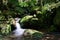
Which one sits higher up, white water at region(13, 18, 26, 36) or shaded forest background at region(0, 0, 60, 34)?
shaded forest background at region(0, 0, 60, 34)

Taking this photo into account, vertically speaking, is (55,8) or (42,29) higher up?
(55,8)

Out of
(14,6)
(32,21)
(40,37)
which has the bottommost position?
(40,37)

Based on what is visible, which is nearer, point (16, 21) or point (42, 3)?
point (16, 21)

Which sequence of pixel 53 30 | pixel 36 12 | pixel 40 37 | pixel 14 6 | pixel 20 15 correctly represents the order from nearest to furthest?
pixel 40 37, pixel 53 30, pixel 36 12, pixel 20 15, pixel 14 6

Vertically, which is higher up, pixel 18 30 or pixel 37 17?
pixel 37 17

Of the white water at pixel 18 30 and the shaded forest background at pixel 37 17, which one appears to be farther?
the shaded forest background at pixel 37 17

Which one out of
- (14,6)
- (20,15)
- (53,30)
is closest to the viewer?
(53,30)

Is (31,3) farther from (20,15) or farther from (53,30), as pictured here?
(53,30)

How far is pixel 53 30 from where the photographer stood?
12359mm

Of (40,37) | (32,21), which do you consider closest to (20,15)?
(32,21)

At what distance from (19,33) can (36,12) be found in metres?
2.37

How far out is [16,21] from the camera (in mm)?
13930

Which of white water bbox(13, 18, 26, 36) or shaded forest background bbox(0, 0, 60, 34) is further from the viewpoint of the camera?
shaded forest background bbox(0, 0, 60, 34)

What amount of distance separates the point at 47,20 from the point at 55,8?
1013mm
